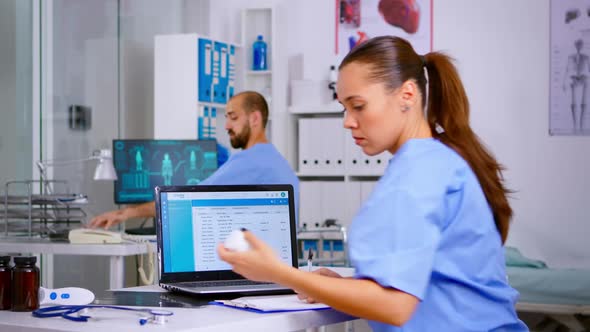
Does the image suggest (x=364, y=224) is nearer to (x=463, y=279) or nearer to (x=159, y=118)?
(x=463, y=279)

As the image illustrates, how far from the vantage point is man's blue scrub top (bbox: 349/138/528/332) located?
5.23ft

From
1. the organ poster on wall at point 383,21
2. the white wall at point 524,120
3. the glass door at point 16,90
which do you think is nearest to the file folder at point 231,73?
the organ poster on wall at point 383,21

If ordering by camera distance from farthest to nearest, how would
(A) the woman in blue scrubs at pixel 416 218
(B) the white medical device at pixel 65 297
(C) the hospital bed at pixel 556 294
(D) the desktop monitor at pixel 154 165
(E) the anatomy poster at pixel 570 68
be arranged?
1. (E) the anatomy poster at pixel 570 68
2. (D) the desktop monitor at pixel 154 165
3. (C) the hospital bed at pixel 556 294
4. (B) the white medical device at pixel 65 297
5. (A) the woman in blue scrubs at pixel 416 218

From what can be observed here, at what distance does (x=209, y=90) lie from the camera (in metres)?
6.05

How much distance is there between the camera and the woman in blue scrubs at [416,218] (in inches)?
62.5

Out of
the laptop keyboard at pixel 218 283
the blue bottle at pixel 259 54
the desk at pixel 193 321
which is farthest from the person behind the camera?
the blue bottle at pixel 259 54

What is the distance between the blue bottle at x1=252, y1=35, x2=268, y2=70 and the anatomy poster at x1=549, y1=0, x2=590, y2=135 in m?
2.06

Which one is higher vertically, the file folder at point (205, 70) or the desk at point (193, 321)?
the file folder at point (205, 70)

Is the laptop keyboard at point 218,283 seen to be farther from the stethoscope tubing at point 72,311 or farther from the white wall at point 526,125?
the white wall at point 526,125

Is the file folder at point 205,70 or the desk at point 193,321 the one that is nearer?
the desk at point 193,321

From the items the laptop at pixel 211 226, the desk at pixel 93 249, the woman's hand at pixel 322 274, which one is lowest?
the desk at pixel 93 249

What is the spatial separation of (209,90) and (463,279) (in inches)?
178

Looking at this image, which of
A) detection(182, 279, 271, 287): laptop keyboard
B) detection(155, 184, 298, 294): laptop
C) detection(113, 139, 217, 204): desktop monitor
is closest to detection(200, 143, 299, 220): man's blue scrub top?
detection(113, 139, 217, 204): desktop monitor

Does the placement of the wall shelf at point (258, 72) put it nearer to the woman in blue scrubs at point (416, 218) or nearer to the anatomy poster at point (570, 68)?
the anatomy poster at point (570, 68)
